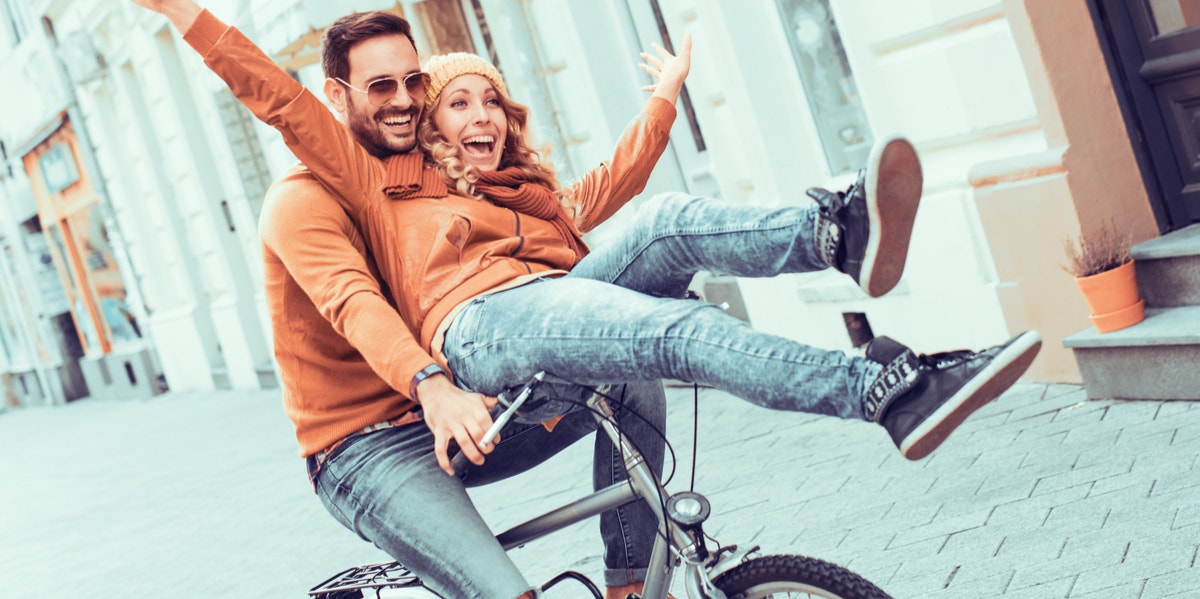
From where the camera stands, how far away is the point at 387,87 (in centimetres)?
310

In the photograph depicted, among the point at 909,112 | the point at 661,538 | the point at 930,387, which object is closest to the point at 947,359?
the point at 930,387

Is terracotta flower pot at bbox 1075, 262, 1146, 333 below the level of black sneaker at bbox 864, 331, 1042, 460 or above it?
below

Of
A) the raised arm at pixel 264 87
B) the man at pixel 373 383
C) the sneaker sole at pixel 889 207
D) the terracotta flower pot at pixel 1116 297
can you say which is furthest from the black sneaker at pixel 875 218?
the terracotta flower pot at pixel 1116 297

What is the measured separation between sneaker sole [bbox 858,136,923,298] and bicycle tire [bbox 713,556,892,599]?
1.81 feet

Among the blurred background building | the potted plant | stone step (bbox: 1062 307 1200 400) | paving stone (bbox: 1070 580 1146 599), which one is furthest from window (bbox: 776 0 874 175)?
paving stone (bbox: 1070 580 1146 599)

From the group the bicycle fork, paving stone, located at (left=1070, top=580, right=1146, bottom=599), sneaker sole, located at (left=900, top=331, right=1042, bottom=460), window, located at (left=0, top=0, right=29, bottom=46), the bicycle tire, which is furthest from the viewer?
window, located at (left=0, top=0, right=29, bottom=46)

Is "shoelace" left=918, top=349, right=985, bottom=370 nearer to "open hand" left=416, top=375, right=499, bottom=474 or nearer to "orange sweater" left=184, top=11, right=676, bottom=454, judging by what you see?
"open hand" left=416, top=375, right=499, bottom=474

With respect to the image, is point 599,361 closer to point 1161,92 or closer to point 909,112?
point 1161,92

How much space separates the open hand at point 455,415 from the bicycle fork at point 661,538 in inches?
12.1

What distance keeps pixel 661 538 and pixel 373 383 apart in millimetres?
791

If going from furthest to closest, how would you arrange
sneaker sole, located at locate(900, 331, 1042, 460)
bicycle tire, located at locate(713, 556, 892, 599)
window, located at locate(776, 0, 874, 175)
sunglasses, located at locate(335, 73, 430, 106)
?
window, located at locate(776, 0, 874, 175) < sunglasses, located at locate(335, 73, 430, 106) < bicycle tire, located at locate(713, 556, 892, 599) < sneaker sole, located at locate(900, 331, 1042, 460)

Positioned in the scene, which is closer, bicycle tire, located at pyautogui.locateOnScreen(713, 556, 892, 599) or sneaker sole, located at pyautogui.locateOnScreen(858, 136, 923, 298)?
sneaker sole, located at pyautogui.locateOnScreen(858, 136, 923, 298)

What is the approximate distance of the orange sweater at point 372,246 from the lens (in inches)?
110

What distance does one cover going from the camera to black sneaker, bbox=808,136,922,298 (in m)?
2.36
